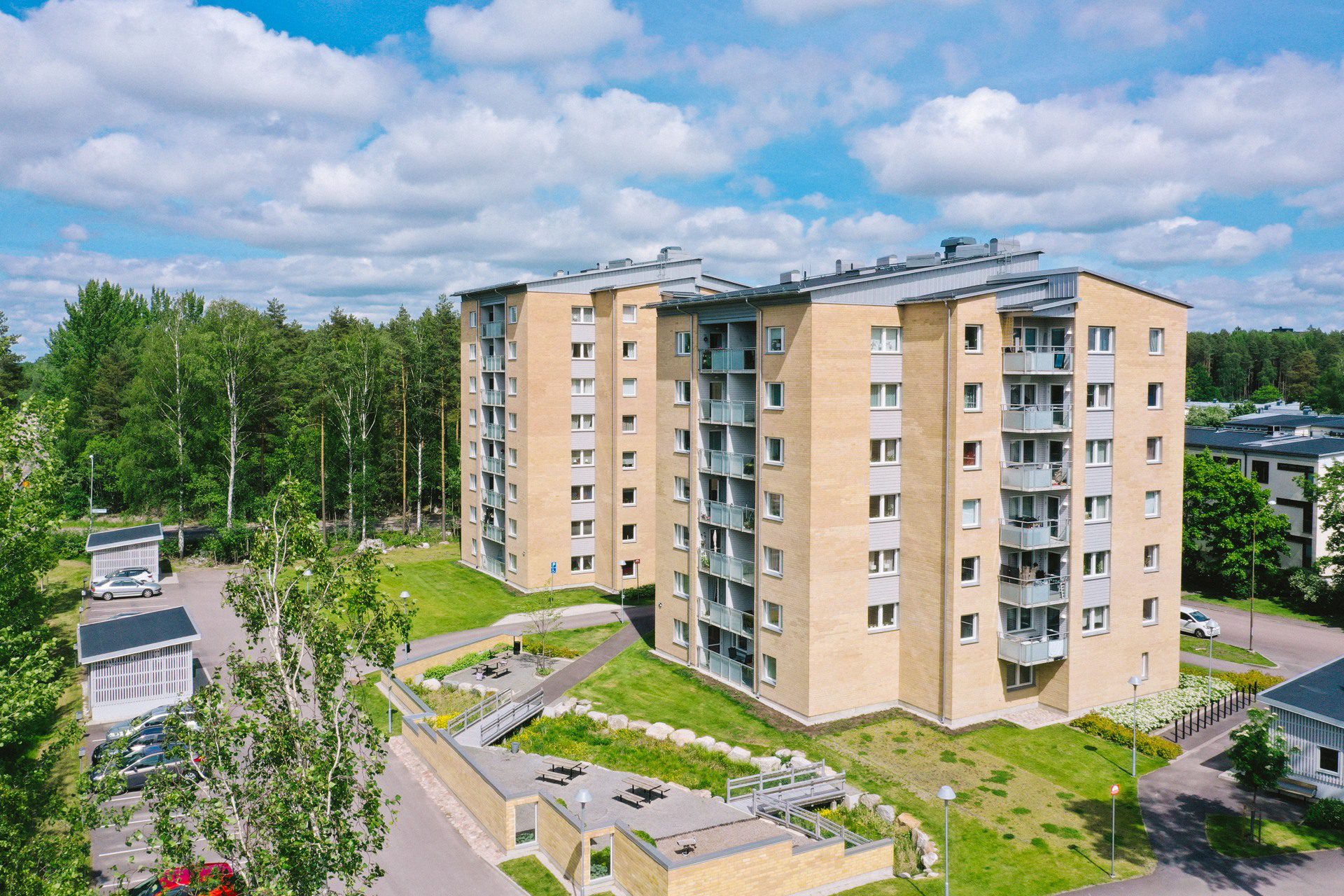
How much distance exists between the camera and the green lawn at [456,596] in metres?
48.8

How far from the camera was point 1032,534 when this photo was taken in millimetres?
33906

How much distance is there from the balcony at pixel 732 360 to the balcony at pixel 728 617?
1027 cm

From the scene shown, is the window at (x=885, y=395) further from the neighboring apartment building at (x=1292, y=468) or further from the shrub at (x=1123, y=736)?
the neighboring apartment building at (x=1292, y=468)

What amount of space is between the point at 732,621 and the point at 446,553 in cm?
3581

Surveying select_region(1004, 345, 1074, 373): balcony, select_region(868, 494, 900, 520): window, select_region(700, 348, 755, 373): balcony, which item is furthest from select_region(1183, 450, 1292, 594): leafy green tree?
select_region(700, 348, 755, 373): balcony

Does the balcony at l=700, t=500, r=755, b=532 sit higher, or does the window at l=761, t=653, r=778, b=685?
the balcony at l=700, t=500, r=755, b=532

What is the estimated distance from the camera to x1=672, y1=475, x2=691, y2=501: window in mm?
41188

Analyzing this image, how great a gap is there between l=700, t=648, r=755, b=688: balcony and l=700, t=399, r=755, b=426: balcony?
10271mm

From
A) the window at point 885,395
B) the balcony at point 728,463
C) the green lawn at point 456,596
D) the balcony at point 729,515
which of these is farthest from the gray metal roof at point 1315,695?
the green lawn at point 456,596

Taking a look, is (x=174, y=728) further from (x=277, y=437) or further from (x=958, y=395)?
(x=277, y=437)

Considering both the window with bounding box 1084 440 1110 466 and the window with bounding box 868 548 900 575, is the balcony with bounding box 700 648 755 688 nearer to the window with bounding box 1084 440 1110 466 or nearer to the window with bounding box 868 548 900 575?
the window with bounding box 868 548 900 575

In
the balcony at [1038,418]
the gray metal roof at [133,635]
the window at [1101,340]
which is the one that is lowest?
the gray metal roof at [133,635]

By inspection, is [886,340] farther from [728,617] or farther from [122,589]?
[122,589]

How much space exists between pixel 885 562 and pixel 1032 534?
18.6 feet
